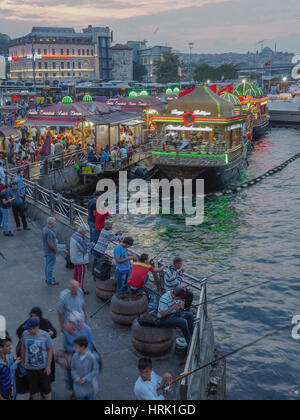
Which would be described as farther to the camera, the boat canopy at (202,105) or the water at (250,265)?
the boat canopy at (202,105)

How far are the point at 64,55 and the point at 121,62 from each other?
2111cm

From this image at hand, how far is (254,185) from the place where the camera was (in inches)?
1255

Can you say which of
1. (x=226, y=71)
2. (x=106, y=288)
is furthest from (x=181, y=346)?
(x=226, y=71)

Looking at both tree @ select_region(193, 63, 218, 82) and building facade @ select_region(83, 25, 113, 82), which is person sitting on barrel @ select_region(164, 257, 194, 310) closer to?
tree @ select_region(193, 63, 218, 82)

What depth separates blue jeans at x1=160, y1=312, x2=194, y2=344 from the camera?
792 centimetres

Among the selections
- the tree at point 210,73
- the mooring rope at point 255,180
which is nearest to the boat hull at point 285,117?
the mooring rope at point 255,180

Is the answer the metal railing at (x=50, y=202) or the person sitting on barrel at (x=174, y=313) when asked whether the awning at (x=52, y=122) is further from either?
the person sitting on barrel at (x=174, y=313)

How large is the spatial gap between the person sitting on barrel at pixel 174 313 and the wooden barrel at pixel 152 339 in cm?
15

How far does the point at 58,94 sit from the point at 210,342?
9583cm

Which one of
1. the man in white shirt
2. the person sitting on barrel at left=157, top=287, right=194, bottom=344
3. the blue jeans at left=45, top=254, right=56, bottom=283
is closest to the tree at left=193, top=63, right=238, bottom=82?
the blue jeans at left=45, top=254, right=56, bottom=283

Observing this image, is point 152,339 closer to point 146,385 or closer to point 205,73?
point 146,385

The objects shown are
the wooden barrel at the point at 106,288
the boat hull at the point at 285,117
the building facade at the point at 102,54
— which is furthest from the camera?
the building facade at the point at 102,54

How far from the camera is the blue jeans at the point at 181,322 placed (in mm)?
7918

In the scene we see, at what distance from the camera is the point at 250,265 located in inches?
691
